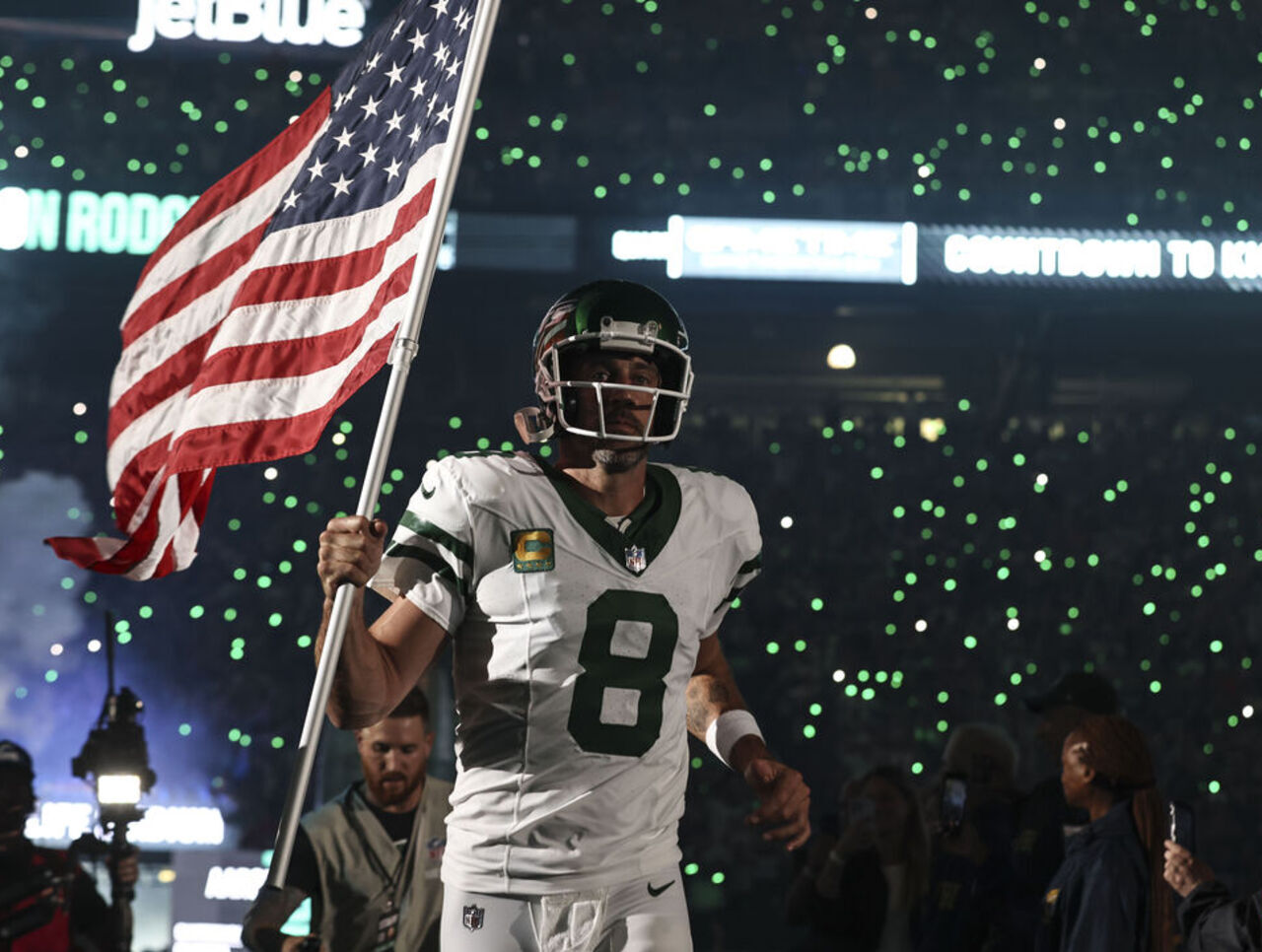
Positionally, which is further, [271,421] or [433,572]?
[271,421]

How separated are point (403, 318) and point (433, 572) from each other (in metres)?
0.35

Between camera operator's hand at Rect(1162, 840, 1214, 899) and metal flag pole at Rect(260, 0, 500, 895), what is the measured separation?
181cm

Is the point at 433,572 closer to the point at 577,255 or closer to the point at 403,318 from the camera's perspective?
the point at 403,318

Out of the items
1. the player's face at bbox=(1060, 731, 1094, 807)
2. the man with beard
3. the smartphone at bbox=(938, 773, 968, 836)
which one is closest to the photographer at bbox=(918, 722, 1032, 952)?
the smartphone at bbox=(938, 773, 968, 836)

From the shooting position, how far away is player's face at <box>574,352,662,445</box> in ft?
6.43

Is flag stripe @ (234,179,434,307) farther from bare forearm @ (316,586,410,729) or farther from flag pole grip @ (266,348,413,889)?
bare forearm @ (316,586,410,729)

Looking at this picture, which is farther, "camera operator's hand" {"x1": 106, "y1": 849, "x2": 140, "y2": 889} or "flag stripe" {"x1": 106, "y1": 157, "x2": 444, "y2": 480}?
"camera operator's hand" {"x1": 106, "y1": 849, "x2": 140, "y2": 889}

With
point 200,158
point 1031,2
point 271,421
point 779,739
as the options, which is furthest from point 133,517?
point 1031,2

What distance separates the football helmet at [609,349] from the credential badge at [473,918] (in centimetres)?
61

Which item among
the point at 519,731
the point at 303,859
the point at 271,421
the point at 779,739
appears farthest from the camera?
the point at 779,739

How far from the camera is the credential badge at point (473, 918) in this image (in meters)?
1.85

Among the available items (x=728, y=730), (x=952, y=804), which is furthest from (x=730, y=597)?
(x=952, y=804)

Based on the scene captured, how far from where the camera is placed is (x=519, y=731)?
→ 73.8 inches

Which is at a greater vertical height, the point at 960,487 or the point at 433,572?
the point at 960,487
